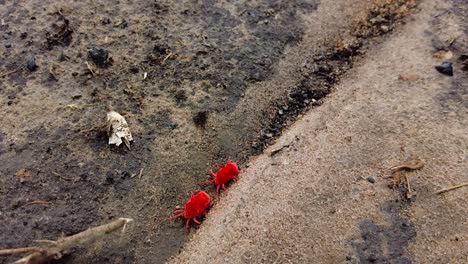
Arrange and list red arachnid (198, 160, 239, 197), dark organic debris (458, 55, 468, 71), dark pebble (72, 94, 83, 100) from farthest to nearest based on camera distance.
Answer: dark organic debris (458, 55, 468, 71)
dark pebble (72, 94, 83, 100)
red arachnid (198, 160, 239, 197)

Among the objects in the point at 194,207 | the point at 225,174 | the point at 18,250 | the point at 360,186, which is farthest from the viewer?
the point at 225,174

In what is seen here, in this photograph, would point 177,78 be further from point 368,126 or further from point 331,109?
point 368,126

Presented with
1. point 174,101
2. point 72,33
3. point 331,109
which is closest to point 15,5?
point 72,33

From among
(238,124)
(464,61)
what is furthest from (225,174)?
(464,61)

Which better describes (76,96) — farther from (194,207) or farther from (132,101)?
(194,207)

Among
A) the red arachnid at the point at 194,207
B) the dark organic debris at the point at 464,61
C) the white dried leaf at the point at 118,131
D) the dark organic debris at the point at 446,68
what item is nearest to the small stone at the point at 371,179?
the red arachnid at the point at 194,207

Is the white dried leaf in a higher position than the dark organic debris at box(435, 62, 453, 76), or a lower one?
lower

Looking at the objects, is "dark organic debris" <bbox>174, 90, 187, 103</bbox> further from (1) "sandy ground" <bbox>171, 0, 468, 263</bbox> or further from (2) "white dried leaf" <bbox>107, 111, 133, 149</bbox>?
(1) "sandy ground" <bbox>171, 0, 468, 263</bbox>

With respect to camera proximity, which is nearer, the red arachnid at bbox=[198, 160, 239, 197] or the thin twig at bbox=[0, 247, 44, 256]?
the thin twig at bbox=[0, 247, 44, 256]

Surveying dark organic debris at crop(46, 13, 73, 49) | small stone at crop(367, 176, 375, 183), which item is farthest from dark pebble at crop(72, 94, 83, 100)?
small stone at crop(367, 176, 375, 183)
